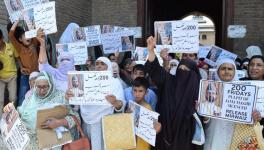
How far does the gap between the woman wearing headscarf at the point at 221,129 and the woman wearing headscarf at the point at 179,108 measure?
173 mm

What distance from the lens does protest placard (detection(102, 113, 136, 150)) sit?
414 centimetres

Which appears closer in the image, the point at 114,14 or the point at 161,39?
the point at 161,39

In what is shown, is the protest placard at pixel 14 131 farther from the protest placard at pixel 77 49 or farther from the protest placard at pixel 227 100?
the protest placard at pixel 77 49

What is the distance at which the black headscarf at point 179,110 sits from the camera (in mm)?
4160

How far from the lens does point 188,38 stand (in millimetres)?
4934

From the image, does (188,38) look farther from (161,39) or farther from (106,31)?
(106,31)

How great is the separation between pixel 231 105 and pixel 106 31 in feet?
11.7

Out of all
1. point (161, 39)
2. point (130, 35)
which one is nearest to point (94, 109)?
point (161, 39)

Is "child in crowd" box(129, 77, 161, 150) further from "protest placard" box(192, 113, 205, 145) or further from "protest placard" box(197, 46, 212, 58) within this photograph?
"protest placard" box(197, 46, 212, 58)

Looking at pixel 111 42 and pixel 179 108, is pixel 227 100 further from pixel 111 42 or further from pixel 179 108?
pixel 111 42

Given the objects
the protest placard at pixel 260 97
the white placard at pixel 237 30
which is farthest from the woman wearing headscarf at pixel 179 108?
the white placard at pixel 237 30

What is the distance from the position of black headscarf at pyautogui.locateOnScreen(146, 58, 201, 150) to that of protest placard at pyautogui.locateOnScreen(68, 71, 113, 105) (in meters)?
0.61

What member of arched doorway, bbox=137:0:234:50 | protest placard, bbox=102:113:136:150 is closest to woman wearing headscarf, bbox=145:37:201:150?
protest placard, bbox=102:113:136:150

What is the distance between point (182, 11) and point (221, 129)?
1278 centimetres
